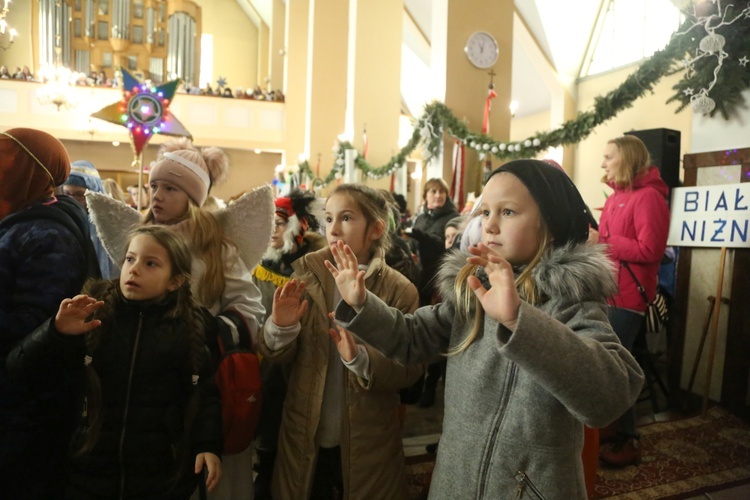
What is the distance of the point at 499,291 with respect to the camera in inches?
40.3

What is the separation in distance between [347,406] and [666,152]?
324 centimetres

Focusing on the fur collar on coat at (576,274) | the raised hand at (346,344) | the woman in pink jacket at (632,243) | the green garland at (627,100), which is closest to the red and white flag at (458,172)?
the green garland at (627,100)

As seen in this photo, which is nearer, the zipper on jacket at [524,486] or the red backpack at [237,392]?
the zipper on jacket at [524,486]

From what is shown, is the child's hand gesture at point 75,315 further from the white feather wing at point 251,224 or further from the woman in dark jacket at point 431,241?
the woman in dark jacket at point 431,241

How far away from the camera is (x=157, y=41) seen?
49.8ft

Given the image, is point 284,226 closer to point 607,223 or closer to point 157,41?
point 607,223

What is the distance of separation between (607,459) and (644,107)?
9.86 metres

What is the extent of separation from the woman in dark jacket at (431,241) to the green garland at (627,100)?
1.22 metres

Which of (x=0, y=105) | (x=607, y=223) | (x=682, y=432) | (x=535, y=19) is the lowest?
(x=682, y=432)

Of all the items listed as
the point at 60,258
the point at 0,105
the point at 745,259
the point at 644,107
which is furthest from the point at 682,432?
the point at 0,105

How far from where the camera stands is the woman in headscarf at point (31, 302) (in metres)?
1.60

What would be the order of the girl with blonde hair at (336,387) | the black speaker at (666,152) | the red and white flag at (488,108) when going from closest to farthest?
the girl with blonde hair at (336,387) → the black speaker at (666,152) → the red and white flag at (488,108)

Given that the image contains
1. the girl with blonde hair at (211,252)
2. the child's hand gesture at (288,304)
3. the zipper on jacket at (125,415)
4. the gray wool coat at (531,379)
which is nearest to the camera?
the gray wool coat at (531,379)

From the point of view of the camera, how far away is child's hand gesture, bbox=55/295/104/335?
4.66ft
